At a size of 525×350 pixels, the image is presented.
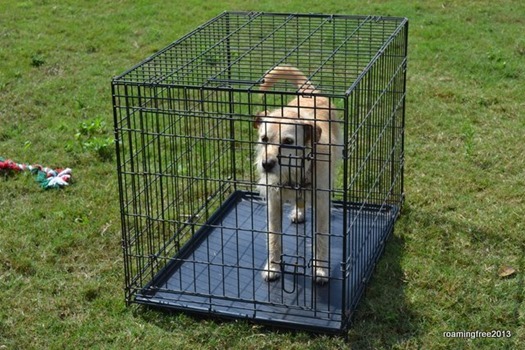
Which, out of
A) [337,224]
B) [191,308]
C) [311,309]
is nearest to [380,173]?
[337,224]

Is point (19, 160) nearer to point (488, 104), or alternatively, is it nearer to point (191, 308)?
point (191, 308)

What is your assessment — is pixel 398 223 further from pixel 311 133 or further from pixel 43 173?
pixel 43 173

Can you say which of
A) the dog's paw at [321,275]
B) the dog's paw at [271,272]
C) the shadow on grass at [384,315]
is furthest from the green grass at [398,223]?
the dog's paw at [271,272]

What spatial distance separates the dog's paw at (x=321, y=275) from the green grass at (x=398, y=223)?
263mm

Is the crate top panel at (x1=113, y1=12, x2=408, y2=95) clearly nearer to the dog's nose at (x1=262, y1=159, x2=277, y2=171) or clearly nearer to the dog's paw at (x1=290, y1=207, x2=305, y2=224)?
the dog's nose at (x1=262, y1=159, x2=277, y2=171)

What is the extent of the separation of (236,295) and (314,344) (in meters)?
0.57

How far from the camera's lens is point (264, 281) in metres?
4.33

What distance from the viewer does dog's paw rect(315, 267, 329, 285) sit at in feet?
13.6


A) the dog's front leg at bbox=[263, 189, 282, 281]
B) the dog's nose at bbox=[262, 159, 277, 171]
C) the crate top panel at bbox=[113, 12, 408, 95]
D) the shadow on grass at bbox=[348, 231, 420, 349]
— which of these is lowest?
the shadow on grass at bbox=[348, 231, 420, 349]

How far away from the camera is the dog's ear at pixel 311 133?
3.78 meters

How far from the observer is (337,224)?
499 centimetres

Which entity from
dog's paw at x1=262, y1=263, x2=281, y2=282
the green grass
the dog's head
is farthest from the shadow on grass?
the dog's head

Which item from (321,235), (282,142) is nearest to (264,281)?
(321,235)

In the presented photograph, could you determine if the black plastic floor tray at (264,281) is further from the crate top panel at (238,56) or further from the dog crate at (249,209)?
the crate top panel at (238,56)
